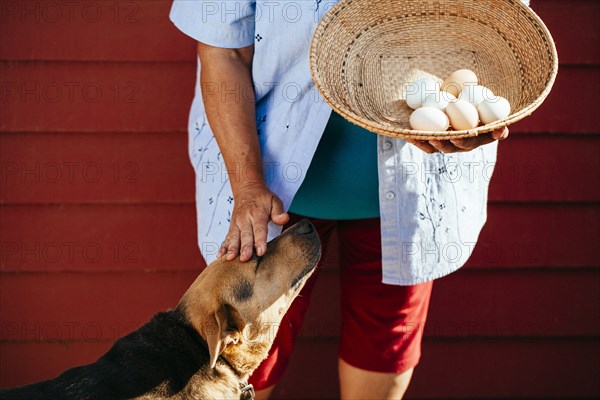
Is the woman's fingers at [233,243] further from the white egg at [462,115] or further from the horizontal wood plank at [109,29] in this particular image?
the horizontal wood plank at [109,29]

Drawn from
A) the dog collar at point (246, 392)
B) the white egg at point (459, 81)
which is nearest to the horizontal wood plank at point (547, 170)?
the white egg at point (459, 81)

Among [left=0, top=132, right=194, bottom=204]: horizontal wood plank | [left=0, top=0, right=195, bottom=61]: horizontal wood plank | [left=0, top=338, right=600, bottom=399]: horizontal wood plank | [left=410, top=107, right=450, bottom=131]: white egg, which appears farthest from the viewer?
[left=0, top=338, right=600, bottom=399]: horizontal wood plank

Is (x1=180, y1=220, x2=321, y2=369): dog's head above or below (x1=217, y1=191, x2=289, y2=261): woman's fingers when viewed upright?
below

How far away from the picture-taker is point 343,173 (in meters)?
2.11

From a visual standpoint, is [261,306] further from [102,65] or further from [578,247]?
[578,247]

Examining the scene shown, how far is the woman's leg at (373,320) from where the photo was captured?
7.55ft

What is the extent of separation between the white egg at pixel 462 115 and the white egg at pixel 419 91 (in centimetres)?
10

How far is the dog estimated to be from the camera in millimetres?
2016

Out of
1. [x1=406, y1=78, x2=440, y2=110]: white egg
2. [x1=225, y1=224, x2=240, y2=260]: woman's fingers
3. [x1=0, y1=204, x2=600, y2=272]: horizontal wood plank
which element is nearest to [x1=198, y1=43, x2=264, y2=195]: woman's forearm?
[x1=225, y1=224, x2=240, y2=260]: woman's fingers

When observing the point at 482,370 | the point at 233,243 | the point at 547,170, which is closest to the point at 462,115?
the point at 233,243

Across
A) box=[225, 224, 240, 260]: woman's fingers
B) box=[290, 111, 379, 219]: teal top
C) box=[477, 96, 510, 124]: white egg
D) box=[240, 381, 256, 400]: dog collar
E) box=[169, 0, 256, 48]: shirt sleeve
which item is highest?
box=[169, 0, 256, 48]: shirt sleeve

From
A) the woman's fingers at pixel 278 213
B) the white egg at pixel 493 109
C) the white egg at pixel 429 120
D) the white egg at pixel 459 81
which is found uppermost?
the white egg at pixel 459 81

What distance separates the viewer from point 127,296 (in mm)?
3168

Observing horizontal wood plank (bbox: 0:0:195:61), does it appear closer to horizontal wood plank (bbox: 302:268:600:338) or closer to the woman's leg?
the woman's leg
